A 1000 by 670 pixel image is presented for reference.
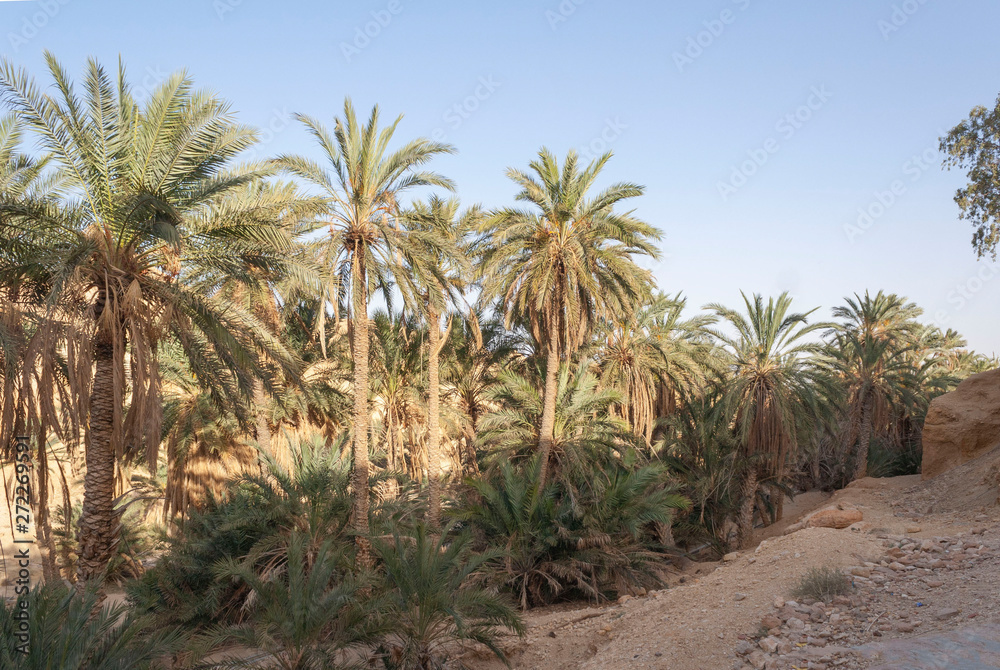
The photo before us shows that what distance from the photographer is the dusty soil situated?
710 centimetres

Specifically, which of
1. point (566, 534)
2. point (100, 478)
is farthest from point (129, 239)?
point (566, 534)

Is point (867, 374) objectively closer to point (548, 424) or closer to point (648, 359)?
point (648, 359)

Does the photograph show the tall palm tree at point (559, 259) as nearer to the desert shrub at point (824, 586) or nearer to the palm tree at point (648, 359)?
the palm tree at point (648, 359)

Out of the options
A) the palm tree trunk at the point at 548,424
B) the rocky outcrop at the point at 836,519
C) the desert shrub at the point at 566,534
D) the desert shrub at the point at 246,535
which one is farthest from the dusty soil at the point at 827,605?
the palm tree trunk at the point at 548,424

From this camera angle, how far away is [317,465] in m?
14.5

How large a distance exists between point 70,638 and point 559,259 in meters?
13.9

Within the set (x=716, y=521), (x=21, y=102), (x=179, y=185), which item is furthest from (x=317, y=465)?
(x=716, y=521)

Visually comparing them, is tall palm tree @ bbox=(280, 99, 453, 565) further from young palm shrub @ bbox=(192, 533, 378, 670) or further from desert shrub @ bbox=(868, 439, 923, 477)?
desert shrub @ bbox=(868, 439, 923, 477)

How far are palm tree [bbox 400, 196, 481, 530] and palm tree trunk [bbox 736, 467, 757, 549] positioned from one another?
990 centimetres

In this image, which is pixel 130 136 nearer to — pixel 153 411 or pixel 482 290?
pixel 153 411

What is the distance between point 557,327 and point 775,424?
23.0 ft

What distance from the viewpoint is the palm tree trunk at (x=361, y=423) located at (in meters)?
13.9

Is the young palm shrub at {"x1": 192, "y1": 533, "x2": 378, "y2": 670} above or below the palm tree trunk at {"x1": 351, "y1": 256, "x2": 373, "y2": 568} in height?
below

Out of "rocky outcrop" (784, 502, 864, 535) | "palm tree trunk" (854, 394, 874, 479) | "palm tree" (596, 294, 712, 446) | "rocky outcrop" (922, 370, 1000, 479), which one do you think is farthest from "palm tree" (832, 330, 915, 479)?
"rocky outcrop" (784, 502, 864, 535)
